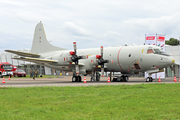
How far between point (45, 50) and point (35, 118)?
2952 centimetres

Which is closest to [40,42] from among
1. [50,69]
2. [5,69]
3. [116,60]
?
[116,60]

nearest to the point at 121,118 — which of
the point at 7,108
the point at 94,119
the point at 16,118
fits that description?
the point at 94,119

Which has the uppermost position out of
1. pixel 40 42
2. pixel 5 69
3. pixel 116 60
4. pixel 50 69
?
pixel 40 42

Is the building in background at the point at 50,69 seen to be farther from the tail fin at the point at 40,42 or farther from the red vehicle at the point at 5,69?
the tail fin at the point at 40,42

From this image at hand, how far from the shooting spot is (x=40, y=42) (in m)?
36.7

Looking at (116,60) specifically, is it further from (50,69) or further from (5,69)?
(50,69)

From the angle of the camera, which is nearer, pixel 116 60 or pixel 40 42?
pixel 116 60

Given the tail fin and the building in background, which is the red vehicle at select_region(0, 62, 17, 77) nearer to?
the tail fin

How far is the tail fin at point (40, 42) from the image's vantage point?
36.0 m

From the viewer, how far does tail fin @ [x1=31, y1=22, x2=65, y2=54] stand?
1419 inches

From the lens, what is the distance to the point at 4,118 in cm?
732

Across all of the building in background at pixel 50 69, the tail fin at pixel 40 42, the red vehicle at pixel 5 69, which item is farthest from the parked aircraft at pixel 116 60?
the building in background at pixel 50 69

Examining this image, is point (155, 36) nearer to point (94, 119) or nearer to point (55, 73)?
point (94, 119)

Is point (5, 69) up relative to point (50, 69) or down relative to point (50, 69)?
up
